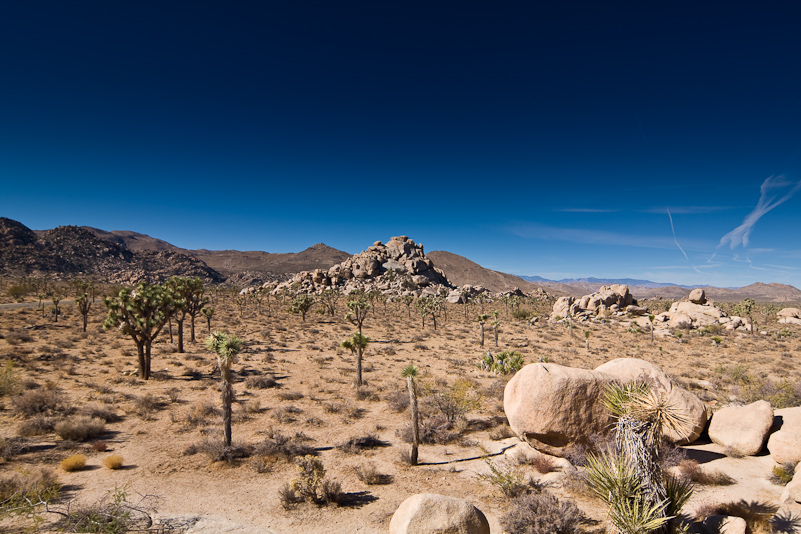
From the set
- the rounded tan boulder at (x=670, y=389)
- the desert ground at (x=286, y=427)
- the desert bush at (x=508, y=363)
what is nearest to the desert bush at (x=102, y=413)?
the desert ground at (x=286, y=427)

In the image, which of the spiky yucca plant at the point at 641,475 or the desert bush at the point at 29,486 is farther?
the desert bush at the point at 29,486

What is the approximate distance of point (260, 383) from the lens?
22.8 metres

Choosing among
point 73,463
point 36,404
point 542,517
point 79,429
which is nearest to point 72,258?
point 36,404

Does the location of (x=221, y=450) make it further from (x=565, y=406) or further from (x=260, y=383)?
(x=565, y=406)

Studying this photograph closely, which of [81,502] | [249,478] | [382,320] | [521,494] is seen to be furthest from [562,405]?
[382,320]

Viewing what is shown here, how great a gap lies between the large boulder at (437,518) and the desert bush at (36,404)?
18070mm

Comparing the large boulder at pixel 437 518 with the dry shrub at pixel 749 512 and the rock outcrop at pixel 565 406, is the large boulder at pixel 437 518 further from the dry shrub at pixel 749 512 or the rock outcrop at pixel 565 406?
the dry shrub at pixel 749 512

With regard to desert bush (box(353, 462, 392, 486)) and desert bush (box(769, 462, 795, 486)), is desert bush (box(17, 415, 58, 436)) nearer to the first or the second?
desert bush (box(353, 462, 392, 486))

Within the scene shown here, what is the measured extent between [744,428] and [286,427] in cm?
1813

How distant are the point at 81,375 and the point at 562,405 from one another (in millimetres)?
28926

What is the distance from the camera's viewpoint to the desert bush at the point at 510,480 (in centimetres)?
1047

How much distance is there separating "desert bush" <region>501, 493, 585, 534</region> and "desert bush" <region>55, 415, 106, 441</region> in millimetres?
16249

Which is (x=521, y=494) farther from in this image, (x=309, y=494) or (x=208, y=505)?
(x=208, y=505)

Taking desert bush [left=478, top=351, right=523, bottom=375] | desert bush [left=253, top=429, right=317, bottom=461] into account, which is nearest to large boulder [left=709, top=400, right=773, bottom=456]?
desert bush [left=478, top=351, right=523, bottom=375]
